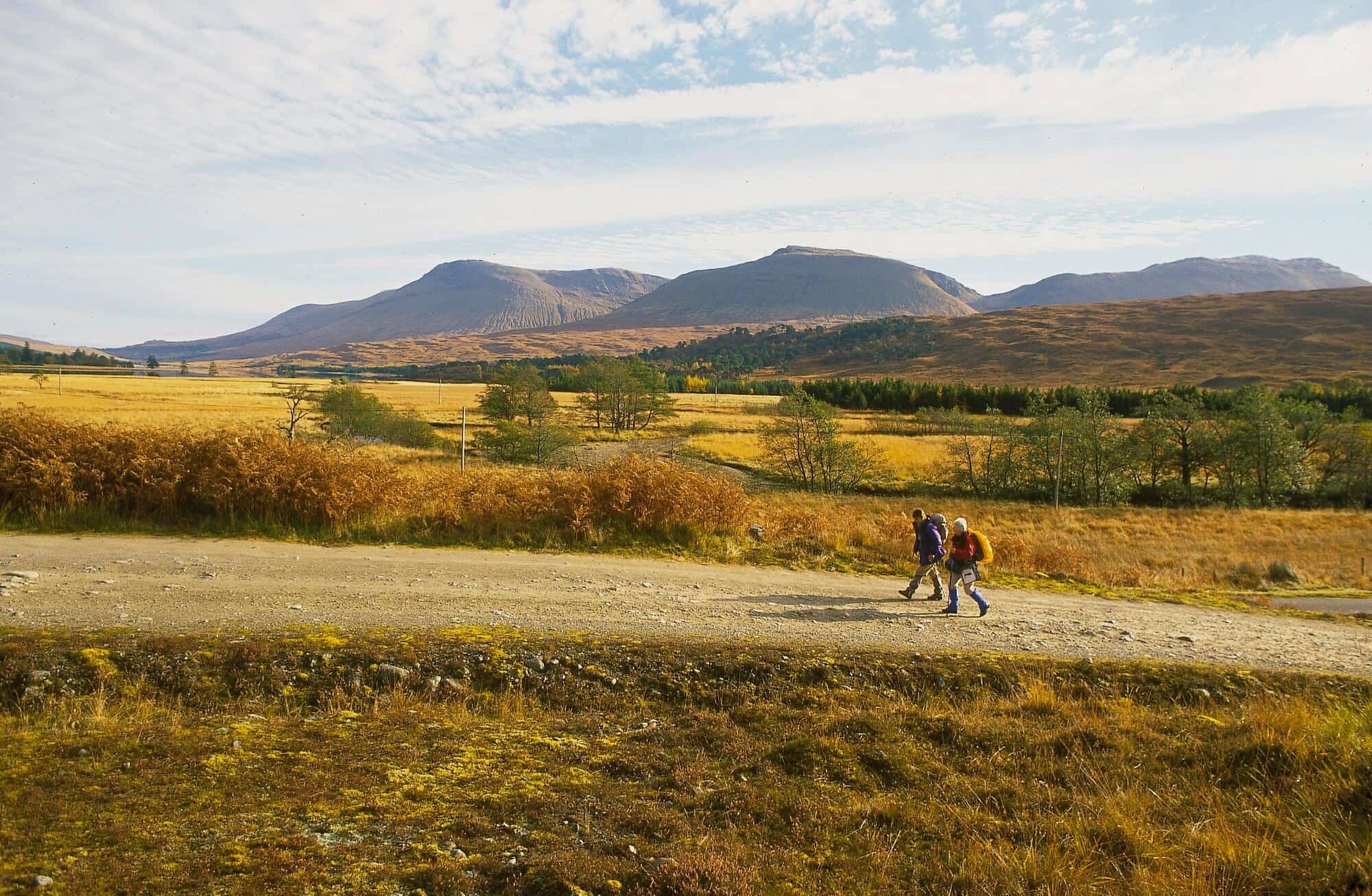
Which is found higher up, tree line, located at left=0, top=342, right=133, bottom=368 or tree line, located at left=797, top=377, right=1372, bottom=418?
tree line, located at left=0, top=342, right=133, bottom=368

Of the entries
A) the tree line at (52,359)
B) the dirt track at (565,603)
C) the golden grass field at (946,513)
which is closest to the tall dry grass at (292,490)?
the golden grass field at (946,513)

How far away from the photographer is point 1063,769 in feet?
17.4

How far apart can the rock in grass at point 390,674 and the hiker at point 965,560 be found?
294 inches

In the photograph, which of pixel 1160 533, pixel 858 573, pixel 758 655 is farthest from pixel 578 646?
pixel 1160 533

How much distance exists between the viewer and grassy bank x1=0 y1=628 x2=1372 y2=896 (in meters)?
3.80

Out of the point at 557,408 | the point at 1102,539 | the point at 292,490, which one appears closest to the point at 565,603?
the point at 292,490

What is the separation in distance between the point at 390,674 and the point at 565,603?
293 centimetres

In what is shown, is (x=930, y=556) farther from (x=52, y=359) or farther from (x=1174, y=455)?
(x=52, y=359)

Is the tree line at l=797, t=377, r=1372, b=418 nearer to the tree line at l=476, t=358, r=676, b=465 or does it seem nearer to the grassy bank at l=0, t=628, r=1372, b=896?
the tree line at l=476, t=358, r=676, b=465

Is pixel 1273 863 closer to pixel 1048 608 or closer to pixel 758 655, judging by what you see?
pixel 758 655

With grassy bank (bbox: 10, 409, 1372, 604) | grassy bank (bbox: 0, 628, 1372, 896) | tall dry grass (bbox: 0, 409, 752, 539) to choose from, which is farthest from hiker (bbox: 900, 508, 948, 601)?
tall dry grass (bbox: 0, 409, 752, 539)

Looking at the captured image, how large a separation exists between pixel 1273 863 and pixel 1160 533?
35.2 m

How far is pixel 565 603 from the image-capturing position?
9.26m

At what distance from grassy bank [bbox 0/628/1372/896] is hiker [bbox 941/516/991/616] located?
2.97 meters
